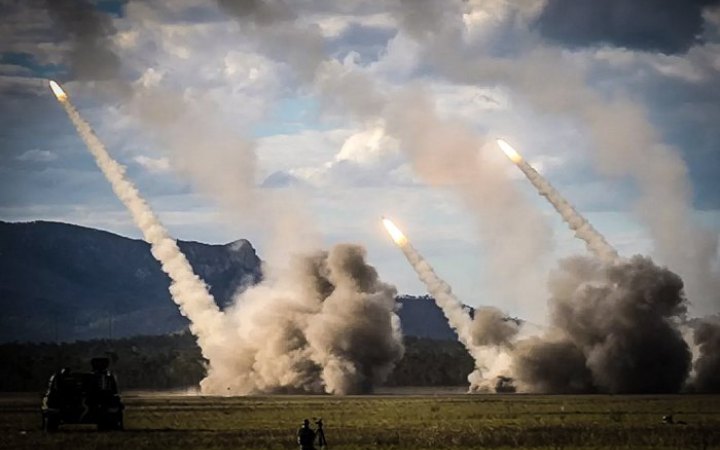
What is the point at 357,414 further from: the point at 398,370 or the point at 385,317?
the point at 398,370

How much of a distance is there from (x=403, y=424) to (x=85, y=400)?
13076 mm

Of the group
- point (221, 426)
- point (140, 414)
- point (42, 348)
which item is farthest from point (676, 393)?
point (42, 348)

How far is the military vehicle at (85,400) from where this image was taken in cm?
6097

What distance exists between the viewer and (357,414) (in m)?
72.4

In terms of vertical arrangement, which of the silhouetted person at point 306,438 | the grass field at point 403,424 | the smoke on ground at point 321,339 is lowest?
the silhouetted person at point 306,438

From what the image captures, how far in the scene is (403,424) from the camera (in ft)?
206

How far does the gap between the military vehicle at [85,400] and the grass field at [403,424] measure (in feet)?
2.15

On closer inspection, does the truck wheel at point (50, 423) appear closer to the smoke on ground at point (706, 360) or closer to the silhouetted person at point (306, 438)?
the silhouetted person at point (306, 438)

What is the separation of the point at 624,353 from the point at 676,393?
4.64 meters

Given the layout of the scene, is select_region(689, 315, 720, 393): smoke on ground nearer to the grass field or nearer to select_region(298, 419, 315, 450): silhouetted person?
the grass field

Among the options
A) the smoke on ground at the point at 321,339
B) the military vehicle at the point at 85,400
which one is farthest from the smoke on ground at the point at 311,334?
the military vehicle at the point at 85,400

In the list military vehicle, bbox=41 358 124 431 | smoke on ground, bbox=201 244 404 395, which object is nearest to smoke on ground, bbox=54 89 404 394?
smoke on ground, bbox=201 244 404 395

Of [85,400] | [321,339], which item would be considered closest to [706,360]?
[321,339]

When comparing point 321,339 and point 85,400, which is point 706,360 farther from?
point 85,400
